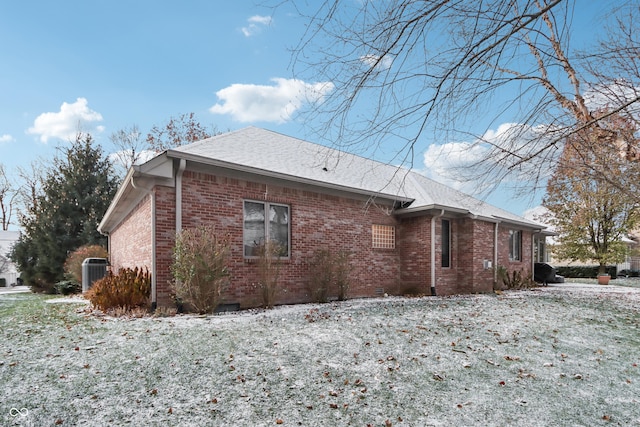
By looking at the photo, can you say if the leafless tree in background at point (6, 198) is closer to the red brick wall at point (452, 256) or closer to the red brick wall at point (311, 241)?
the red brick wall at point (311, 241)

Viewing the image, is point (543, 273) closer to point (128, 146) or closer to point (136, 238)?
point (136, 238)

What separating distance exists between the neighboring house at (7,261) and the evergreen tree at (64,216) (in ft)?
41.1

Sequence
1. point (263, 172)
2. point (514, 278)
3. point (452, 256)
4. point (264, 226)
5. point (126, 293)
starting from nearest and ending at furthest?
point (126, 293), point (263, 172), point (264, 226), point (452, 256), point (514, 278)

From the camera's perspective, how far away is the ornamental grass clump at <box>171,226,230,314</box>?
7.32 metres

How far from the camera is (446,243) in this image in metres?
13.1

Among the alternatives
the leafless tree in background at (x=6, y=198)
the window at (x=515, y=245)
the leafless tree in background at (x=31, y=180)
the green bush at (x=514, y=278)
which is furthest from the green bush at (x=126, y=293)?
the leafless tree in background at (x=6, y=198)

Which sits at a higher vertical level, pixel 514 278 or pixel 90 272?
pixel 90 272

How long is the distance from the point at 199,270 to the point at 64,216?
52.0 ft

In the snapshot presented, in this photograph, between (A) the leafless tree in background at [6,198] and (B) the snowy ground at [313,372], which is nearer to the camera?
(B) the snowy ground at [313,372]

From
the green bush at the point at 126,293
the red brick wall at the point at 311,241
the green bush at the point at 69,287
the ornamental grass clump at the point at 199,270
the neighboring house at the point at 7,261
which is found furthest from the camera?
the neighboring house at the point at 7,261

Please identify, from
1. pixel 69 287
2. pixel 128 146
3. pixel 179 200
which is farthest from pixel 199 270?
pixel 128 146

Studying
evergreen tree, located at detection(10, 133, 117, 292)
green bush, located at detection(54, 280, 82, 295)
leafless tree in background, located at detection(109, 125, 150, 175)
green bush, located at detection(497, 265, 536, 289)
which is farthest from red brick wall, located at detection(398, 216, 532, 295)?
leafless tree in background, located at detection(109, 125, 150, 175)

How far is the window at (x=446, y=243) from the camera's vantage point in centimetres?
1298

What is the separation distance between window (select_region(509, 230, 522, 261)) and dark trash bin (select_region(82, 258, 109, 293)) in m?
16.8
